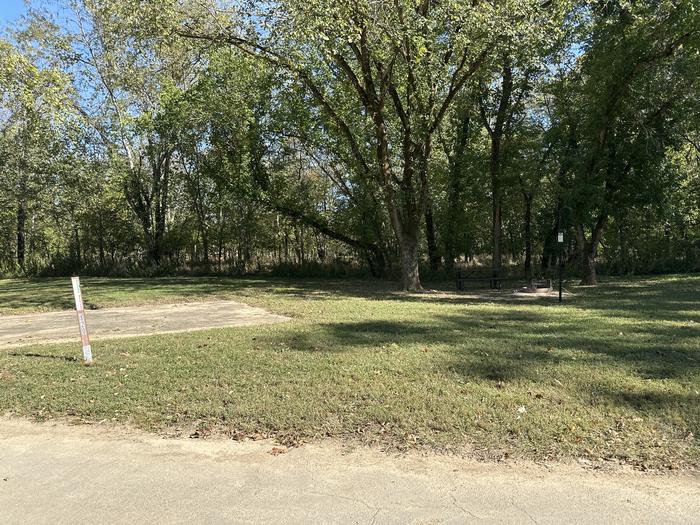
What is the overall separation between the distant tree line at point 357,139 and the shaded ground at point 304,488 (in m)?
10.5

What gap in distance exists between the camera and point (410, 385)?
5555mm

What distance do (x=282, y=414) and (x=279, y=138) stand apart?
2059cm

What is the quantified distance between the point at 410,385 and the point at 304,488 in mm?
2119

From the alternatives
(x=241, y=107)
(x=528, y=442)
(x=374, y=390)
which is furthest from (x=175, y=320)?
(x=241, y=107)

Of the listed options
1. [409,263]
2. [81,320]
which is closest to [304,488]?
[81,320]

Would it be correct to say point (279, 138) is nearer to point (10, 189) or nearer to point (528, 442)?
point (10, 189)

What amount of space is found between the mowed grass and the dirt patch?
Result: 1018mm

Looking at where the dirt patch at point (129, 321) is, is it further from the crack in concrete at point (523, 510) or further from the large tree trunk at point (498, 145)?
the large tree trunk at point (498, 145)

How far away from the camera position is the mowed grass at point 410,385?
444cm

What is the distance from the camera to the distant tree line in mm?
15250

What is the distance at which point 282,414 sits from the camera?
489 cm

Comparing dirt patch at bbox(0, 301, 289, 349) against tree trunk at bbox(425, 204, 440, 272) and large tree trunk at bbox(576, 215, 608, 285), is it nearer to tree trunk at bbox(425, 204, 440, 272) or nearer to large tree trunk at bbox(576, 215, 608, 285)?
large tree trunk at bbox(576, 215, 608, 285)

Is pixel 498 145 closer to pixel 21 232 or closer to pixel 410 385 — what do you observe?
pixel 410 385

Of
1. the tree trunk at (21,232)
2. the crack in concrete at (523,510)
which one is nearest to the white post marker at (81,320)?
the crack in concrete at (523,510)
